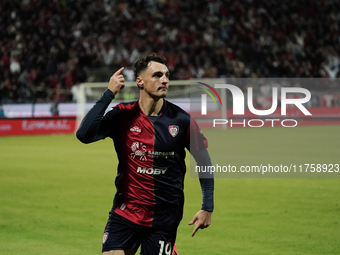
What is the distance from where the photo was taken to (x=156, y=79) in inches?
157

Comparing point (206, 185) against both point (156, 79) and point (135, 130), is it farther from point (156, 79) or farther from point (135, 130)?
point (156, 79)

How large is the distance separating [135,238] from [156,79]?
116cm

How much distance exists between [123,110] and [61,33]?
26.5 meters

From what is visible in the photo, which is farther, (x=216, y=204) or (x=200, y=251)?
(x=216, y=204)

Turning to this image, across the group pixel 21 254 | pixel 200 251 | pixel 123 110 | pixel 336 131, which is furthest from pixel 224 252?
pixel 336 131

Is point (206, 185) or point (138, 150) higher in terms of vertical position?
point (138, 150)

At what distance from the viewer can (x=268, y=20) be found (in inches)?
1309

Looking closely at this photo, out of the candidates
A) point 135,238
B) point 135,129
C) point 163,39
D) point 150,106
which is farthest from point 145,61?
point 163,39

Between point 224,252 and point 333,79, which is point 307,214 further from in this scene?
point 333,79

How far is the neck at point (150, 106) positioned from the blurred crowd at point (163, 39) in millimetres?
22020

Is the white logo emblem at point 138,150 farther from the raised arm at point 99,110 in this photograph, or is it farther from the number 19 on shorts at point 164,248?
the number 19 on shorts at point 164,248

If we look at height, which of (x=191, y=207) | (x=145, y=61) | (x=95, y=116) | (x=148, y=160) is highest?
(x=145, y=61)

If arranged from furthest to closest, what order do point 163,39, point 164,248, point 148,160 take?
point 163,39 < point 148,160 < point 164,248

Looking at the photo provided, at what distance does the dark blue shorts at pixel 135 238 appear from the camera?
12.8 feet
